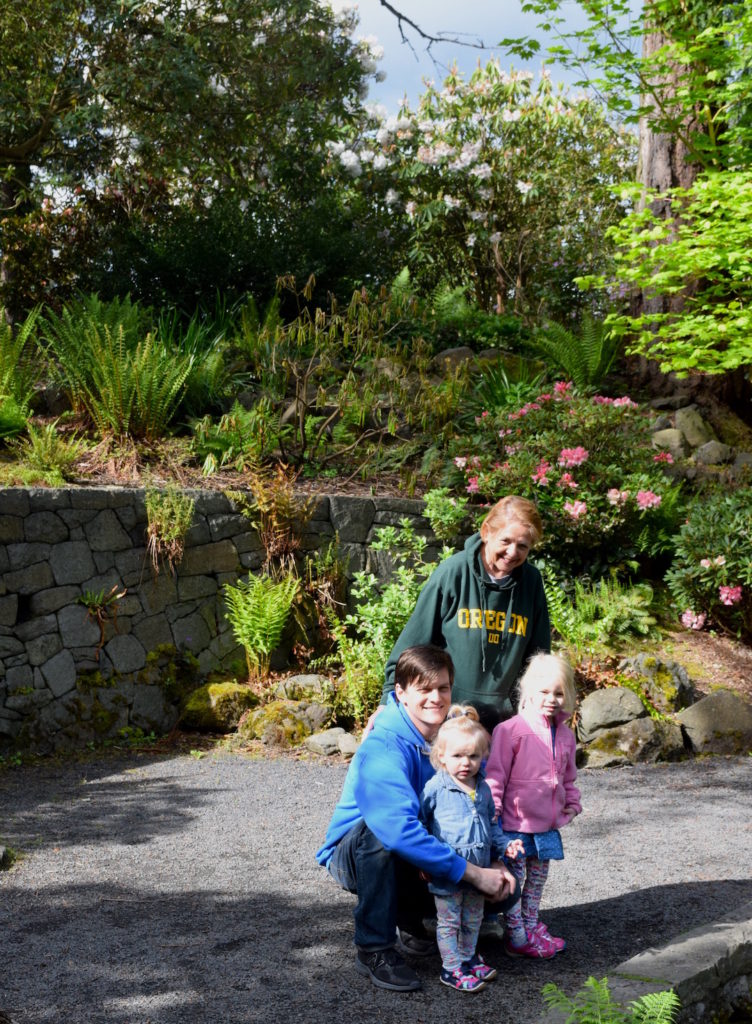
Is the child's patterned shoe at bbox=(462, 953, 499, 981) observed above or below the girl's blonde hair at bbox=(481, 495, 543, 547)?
below

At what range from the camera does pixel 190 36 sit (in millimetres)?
8742

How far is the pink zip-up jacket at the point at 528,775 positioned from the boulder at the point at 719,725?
340cm

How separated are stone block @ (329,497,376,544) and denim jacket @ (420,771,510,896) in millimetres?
4610

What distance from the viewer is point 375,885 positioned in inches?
117

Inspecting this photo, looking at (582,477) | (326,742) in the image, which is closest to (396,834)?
(326,742)

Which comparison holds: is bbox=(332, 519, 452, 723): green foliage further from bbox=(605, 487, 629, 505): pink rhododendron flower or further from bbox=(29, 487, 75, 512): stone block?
bbox=(29, 487, 75, 512): stone block

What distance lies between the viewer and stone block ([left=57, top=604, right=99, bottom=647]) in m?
6.53

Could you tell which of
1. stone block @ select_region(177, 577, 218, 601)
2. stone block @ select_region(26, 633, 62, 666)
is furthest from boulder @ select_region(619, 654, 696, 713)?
stone block @ select_region(26, 633, 62, 666)

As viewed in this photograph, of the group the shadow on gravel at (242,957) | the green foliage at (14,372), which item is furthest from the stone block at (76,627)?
the shadow on gravel at (242,957)

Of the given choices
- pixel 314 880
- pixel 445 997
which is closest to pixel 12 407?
pixel 314 880

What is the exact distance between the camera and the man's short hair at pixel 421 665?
3.04 m

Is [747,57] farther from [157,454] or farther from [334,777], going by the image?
[334,777]

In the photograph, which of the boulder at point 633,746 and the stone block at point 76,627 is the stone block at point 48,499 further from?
the boulder at point 633,746

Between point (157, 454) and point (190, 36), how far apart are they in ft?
12.7
